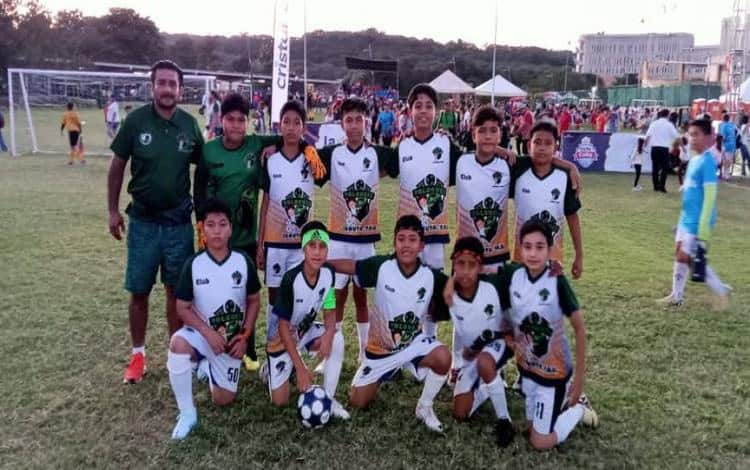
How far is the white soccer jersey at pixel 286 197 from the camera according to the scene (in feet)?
15.0

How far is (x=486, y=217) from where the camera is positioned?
4469 millimetres

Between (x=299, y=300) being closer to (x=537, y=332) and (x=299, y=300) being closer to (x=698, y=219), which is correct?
(x=537, y=332)

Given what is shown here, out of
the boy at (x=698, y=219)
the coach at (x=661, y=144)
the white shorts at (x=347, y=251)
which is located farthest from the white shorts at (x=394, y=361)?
the coach at (x=661, y=144)

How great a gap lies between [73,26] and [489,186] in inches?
3662

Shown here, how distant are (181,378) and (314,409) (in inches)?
32.7

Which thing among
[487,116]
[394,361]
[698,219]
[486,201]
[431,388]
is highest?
[487,116]

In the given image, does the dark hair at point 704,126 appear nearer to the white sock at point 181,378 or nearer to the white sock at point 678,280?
the white sock at point 678,280

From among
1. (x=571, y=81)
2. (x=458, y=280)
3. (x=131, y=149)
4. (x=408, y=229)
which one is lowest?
(x=458, y=280)

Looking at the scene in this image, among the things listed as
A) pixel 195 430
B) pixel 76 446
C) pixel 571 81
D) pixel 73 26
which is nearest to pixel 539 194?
pixel 195 430

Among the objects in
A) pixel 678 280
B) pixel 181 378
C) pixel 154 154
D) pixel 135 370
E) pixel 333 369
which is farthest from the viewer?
pixel 678 280

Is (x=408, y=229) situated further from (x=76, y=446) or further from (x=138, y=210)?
(x=76, y=446)

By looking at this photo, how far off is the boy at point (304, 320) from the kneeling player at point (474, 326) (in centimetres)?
80

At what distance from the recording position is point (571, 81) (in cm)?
8494

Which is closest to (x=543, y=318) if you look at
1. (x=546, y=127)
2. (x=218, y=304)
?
(x=546, y=127)
